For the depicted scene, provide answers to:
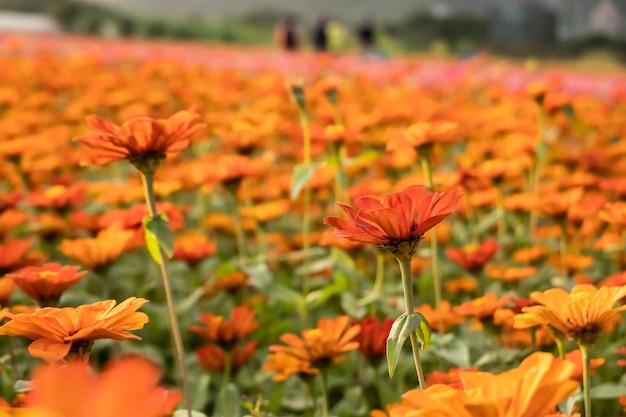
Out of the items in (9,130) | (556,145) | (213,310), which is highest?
(9,130)

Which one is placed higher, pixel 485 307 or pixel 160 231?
pixel 160 231

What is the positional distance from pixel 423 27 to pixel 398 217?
13.6 m

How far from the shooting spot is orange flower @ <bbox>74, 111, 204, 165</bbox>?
0.63 metres

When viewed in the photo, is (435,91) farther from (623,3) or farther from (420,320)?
(623,3)

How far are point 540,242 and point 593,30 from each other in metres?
13.5

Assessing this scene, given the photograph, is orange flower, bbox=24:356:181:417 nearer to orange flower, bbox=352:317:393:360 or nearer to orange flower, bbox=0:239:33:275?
orange flower, bbox=352:317:393:360

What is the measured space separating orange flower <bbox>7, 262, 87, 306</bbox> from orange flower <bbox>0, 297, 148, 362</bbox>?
0.16 meters

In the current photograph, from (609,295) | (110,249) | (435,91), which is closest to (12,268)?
(110,249)

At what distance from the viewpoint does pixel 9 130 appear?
154cm

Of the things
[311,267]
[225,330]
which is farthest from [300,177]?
[225,330]

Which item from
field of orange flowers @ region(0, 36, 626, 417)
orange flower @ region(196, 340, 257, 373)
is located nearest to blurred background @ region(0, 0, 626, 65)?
field of orange flowers @ region(0, 36, 626, 417)

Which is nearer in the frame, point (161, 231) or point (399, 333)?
point (399, 333)

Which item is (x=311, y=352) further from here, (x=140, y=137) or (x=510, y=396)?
(x=510, y=396)

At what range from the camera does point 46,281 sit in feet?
2.23
